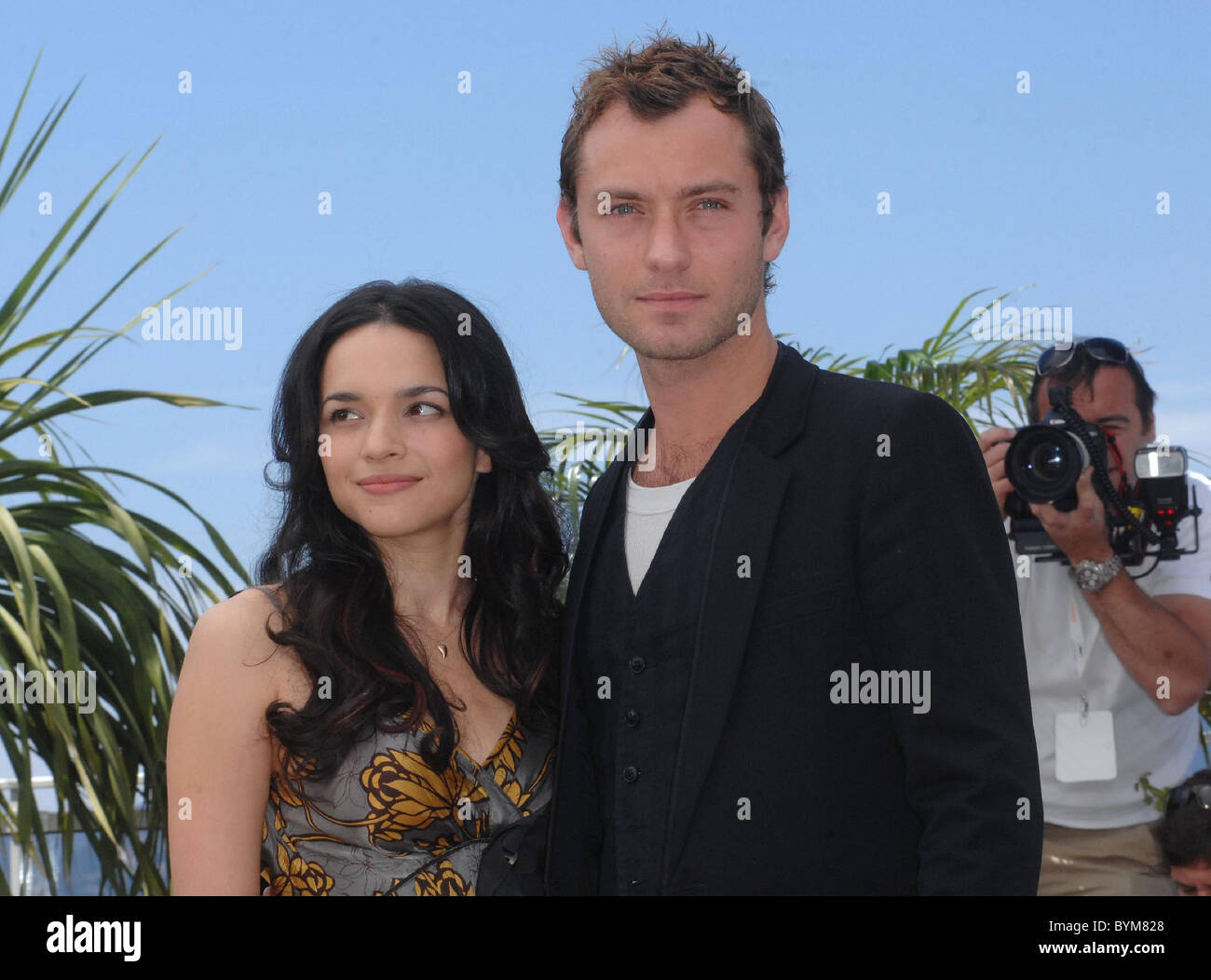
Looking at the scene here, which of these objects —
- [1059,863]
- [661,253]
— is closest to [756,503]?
[661,253]

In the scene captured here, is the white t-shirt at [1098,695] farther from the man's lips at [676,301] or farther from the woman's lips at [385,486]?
the woman's lips at [385,486]

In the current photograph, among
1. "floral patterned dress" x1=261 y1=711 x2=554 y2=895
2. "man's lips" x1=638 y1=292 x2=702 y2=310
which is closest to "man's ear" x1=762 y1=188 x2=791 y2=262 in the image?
"man's lips" x1=638 y1=292 x2=702 y2=310

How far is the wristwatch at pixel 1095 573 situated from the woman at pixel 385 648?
4.07ft

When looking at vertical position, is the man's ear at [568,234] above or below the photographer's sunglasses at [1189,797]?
above

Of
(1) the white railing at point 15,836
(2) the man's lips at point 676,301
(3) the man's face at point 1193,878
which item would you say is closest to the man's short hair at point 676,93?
(2) the man's lips at point 676,301

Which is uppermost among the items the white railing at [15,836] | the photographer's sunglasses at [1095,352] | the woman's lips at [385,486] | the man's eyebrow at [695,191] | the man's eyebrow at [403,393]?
the man's eyebrow at [695,191]

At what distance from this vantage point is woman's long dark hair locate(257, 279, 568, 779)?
1.82 metres

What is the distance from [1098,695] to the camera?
106 inches

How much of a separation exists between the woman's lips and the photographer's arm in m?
1.54

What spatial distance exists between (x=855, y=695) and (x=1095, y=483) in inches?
58.0

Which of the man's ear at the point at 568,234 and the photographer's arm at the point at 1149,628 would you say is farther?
the photographer's arm at the point at 1149,628

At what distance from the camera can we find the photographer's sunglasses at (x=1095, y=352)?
9.36 feet
